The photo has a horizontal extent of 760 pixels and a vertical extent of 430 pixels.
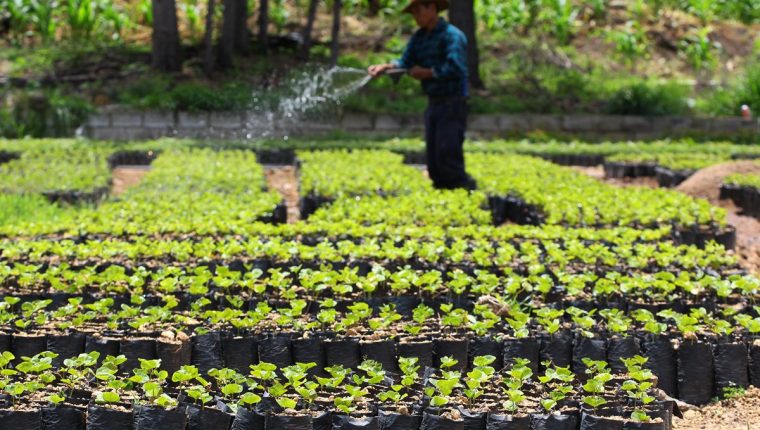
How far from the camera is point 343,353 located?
16.9 feet

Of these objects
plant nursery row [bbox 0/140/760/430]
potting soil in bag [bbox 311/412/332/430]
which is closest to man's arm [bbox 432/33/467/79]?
plant nursery row [bbox 0/140/760/430]

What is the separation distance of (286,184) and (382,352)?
7.90 m

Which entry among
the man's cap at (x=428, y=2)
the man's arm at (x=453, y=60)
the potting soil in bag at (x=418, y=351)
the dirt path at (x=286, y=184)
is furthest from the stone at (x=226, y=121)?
the potting soil in bag at (x=418, y=351)

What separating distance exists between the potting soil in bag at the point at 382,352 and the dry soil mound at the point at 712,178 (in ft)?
23.7

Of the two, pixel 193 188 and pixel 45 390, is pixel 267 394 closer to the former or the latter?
pixel 45 390

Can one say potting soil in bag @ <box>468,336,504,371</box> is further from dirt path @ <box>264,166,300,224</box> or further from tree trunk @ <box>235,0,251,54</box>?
tree trunk @ <box>235,0,251,54</box>

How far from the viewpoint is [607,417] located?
13.9 feet

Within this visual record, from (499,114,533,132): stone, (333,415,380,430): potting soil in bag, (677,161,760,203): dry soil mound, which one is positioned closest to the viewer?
(333,415,380,430): potting soil in bag

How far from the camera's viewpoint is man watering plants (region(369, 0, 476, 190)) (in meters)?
9.76

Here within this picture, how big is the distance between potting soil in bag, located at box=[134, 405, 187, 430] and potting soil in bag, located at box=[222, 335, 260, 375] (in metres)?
1.02

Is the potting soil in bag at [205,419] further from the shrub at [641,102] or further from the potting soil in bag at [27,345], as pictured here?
the shrub at [641,102]

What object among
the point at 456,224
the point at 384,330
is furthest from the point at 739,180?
the point at 384,330

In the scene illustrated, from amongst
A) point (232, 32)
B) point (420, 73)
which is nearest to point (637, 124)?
point (232, 32)

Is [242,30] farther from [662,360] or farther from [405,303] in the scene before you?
[662,360]
